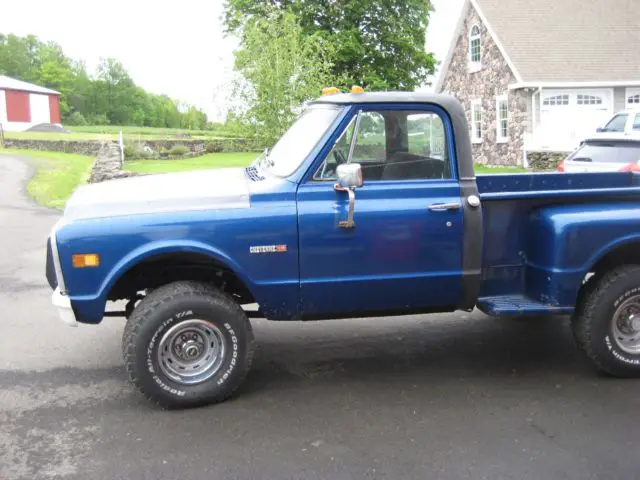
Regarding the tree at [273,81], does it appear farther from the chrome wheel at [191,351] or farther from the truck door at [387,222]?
the chrome wheel at [191,351]

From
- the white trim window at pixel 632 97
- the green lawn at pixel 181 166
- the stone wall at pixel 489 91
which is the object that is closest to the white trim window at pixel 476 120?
the stone wall at pixel 489 91

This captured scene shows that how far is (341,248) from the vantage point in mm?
4602

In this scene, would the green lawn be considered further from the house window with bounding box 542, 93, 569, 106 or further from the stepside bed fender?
the stepside bed fender

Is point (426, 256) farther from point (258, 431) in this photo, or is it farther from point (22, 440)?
point (22, 440)

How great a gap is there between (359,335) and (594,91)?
23.4 meters

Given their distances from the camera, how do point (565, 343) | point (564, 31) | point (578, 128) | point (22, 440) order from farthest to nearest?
point (564, 31) < point (578, 128) < point (565, 343) < point (22, 440)

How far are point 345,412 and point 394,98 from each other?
2.17 m

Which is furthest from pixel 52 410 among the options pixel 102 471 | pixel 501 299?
pixel 501 299

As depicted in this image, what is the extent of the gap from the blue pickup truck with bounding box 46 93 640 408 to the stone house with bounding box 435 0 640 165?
20.1m

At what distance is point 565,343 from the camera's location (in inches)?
233

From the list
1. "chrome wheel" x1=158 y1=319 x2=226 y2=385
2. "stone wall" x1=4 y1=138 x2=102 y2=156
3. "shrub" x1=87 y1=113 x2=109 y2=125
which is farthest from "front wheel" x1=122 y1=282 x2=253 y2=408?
"shrub" x1=87 y1=113 x2=109 y2=125

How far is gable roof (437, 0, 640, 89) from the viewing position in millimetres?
26000

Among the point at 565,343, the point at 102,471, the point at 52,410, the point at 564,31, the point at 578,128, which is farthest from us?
the point at 564,31

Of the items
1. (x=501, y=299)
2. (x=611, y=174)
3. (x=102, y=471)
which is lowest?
(x=102, y=471)
